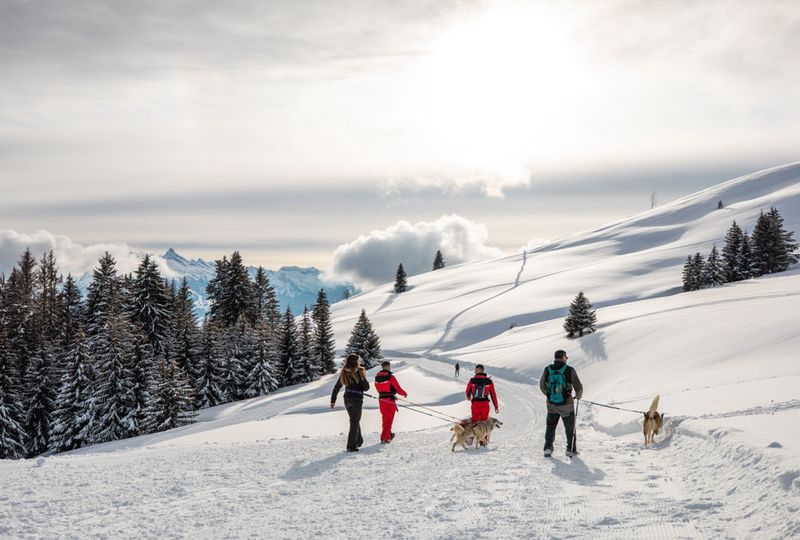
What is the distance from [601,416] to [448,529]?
14.8 metres

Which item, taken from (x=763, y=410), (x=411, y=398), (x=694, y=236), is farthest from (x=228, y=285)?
(x=694, y=236)

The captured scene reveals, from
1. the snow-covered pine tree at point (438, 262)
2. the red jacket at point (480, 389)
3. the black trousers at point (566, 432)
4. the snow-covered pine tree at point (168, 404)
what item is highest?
the snow-covered pine tree at point (438, 262)

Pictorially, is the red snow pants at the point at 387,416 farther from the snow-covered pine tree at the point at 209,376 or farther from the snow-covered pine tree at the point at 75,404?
the snow-covered pine tree at the point at 209,376

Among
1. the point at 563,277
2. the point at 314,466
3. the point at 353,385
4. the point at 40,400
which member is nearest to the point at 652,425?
the point at 353,385

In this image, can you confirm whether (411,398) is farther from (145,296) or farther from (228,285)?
(228,285)

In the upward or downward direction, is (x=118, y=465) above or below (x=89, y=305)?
below

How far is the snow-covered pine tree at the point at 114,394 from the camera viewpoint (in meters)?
37.6

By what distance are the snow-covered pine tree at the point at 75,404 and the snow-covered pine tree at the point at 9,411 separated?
90.0 inches

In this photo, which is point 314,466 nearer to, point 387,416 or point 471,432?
point 387,416

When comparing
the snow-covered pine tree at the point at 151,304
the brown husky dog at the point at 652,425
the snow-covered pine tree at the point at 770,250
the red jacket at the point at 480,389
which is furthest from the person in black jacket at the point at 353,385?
the snow-covered pine tree at the point at 770,250

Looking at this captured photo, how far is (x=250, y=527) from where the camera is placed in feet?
21.7

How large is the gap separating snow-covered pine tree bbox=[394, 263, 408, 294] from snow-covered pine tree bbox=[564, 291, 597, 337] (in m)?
80.6

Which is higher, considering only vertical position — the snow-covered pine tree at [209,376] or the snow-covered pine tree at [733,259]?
the snow-covered pine tree at [733,259]

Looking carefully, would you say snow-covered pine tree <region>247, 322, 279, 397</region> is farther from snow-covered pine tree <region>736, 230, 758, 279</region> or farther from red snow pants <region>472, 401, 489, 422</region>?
snow-covered pine tree <region>736, 230, 758, 279</region>
